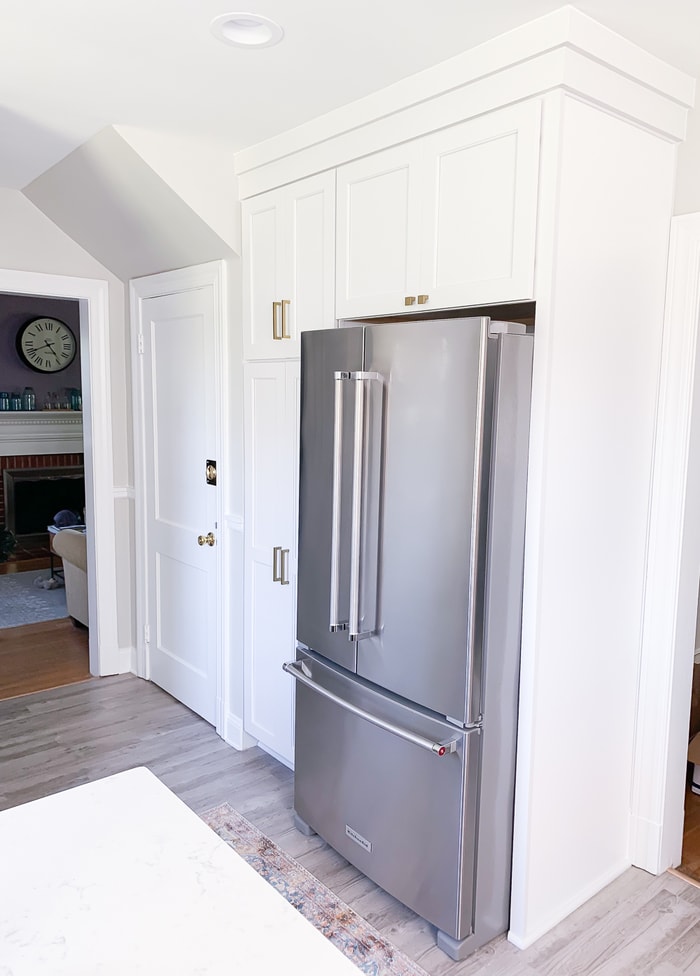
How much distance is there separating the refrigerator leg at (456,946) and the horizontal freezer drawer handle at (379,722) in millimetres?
522

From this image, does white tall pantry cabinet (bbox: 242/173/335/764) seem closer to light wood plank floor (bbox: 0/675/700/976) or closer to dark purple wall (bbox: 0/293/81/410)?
light wood plank floor (bbox: 0/675/700/976)

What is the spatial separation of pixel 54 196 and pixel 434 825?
9.73 ft

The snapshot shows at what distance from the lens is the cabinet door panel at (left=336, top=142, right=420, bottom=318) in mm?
2174

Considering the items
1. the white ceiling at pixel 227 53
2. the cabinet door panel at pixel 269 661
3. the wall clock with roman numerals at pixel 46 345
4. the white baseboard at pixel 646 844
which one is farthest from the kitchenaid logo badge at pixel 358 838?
the wall clock with roman numerals at pixel 46 345

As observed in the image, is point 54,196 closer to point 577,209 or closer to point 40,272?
point 40,272

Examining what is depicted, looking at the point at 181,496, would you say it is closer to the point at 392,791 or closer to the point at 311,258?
the point at 311,258

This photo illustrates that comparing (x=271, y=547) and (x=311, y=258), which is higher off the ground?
(x=311, y=258)

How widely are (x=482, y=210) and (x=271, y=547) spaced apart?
5.01 feet

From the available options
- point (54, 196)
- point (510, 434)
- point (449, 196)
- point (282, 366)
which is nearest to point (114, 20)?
point (449, 196)

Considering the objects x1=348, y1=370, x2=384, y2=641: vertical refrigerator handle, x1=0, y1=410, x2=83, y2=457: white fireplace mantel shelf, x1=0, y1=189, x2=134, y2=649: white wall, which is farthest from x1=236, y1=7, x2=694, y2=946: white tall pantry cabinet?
x1=0, y1=410, x2=83, y2=457: white fireplace mantel shelf

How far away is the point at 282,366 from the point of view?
279 centimetres

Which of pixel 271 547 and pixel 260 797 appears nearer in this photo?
pixel 260 797

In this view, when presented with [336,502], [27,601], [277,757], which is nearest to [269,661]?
[277,757]

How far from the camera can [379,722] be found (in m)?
2.14
